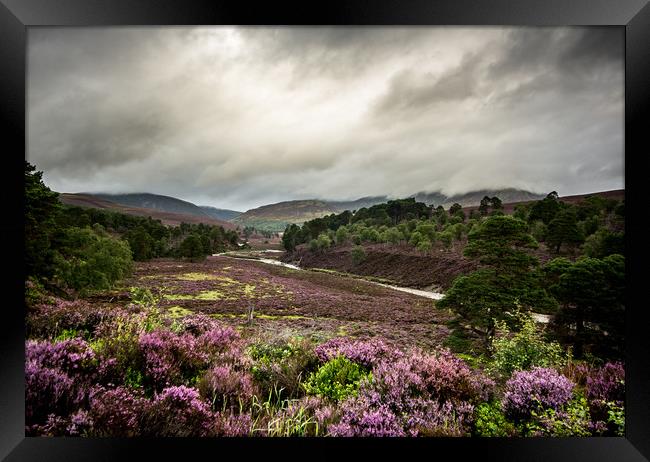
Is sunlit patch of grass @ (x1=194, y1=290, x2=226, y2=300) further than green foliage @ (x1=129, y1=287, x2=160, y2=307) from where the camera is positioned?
Yes

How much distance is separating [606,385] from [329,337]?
127 inches

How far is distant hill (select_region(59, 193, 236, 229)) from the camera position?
4.57 metres

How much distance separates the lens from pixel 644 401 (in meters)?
2.70

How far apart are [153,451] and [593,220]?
6260mm

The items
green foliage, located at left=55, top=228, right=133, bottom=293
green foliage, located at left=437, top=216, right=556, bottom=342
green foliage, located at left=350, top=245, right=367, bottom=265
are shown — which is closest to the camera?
green foliage, located at left=55, top=228, right=133, bottom=293

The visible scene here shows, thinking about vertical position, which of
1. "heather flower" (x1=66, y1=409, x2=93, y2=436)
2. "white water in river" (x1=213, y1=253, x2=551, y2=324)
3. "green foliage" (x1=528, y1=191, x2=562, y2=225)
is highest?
"green foliage" (x1=528, y1=191, x2=562, y2=225)

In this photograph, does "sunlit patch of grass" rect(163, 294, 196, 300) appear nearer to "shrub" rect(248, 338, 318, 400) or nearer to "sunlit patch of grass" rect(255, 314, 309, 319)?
"sunlit patch of grass" rect(255, 314, 309, 319)

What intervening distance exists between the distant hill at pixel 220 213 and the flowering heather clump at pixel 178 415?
4.88m

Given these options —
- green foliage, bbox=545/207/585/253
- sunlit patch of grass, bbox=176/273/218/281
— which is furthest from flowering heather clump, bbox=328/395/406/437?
sunlit patch of grass, bbox=176/273/218/281

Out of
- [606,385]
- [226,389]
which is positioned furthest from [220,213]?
[606,385]

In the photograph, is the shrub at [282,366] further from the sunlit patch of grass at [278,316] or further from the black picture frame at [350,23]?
the sunlit patch of grass at [278,316]

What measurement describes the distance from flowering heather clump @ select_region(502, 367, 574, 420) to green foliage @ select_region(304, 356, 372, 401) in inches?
56.3

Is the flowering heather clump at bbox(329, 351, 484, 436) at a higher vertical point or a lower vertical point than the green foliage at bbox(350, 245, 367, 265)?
lower

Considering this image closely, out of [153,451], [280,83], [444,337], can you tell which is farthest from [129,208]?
[444,337]
